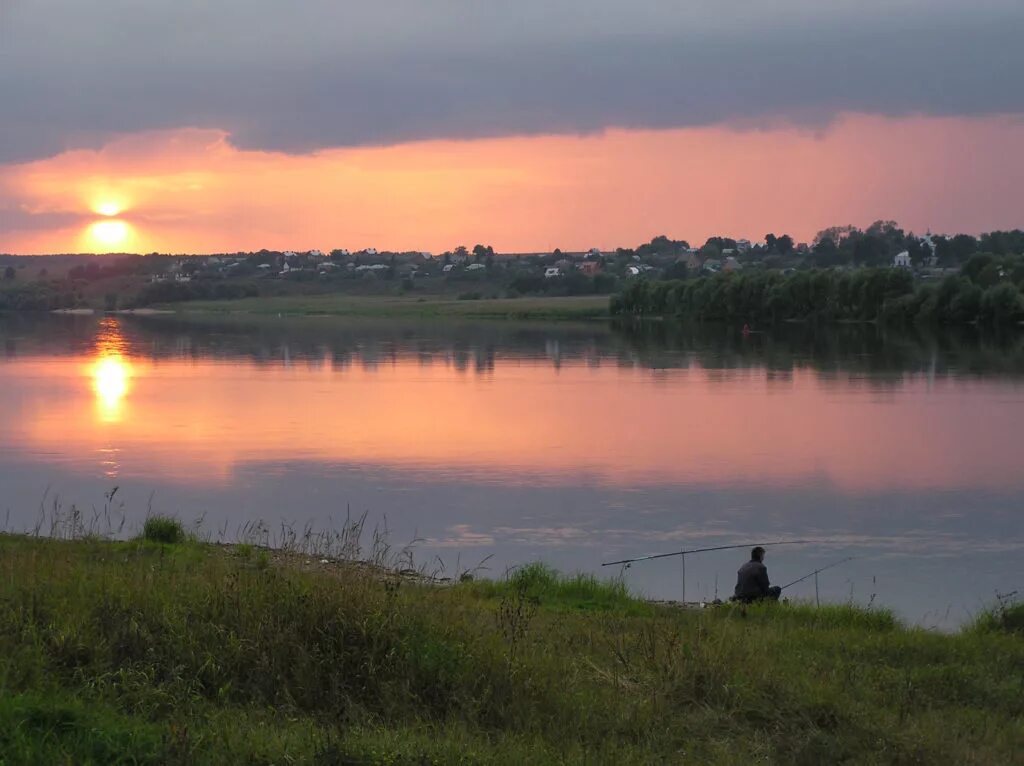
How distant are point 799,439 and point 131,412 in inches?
675

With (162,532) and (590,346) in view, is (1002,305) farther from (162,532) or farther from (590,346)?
(162,532)

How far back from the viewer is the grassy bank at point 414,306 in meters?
119

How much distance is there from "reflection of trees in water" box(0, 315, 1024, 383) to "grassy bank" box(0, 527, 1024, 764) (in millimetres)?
36770

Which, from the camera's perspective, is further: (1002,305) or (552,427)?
(1002,305)

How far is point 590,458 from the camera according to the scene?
24.8m

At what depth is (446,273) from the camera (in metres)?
196

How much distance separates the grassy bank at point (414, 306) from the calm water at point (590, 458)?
218 ft

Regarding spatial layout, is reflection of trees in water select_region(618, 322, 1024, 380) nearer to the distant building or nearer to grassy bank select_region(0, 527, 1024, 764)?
grassy bank select_region(0, 527, 1024, 764)

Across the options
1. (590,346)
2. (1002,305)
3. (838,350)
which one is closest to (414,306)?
(1002,305)

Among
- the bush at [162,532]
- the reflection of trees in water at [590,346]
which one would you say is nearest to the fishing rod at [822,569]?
the bush at [162,532]

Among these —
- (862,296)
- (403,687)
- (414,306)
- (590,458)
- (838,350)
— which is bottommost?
(590,458)

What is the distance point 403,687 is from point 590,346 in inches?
2385

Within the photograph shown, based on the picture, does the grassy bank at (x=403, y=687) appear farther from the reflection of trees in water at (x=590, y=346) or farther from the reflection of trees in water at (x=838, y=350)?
the reflection of trees in water at (x=838, y=350)

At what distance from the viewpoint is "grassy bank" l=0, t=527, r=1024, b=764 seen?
585 cm
